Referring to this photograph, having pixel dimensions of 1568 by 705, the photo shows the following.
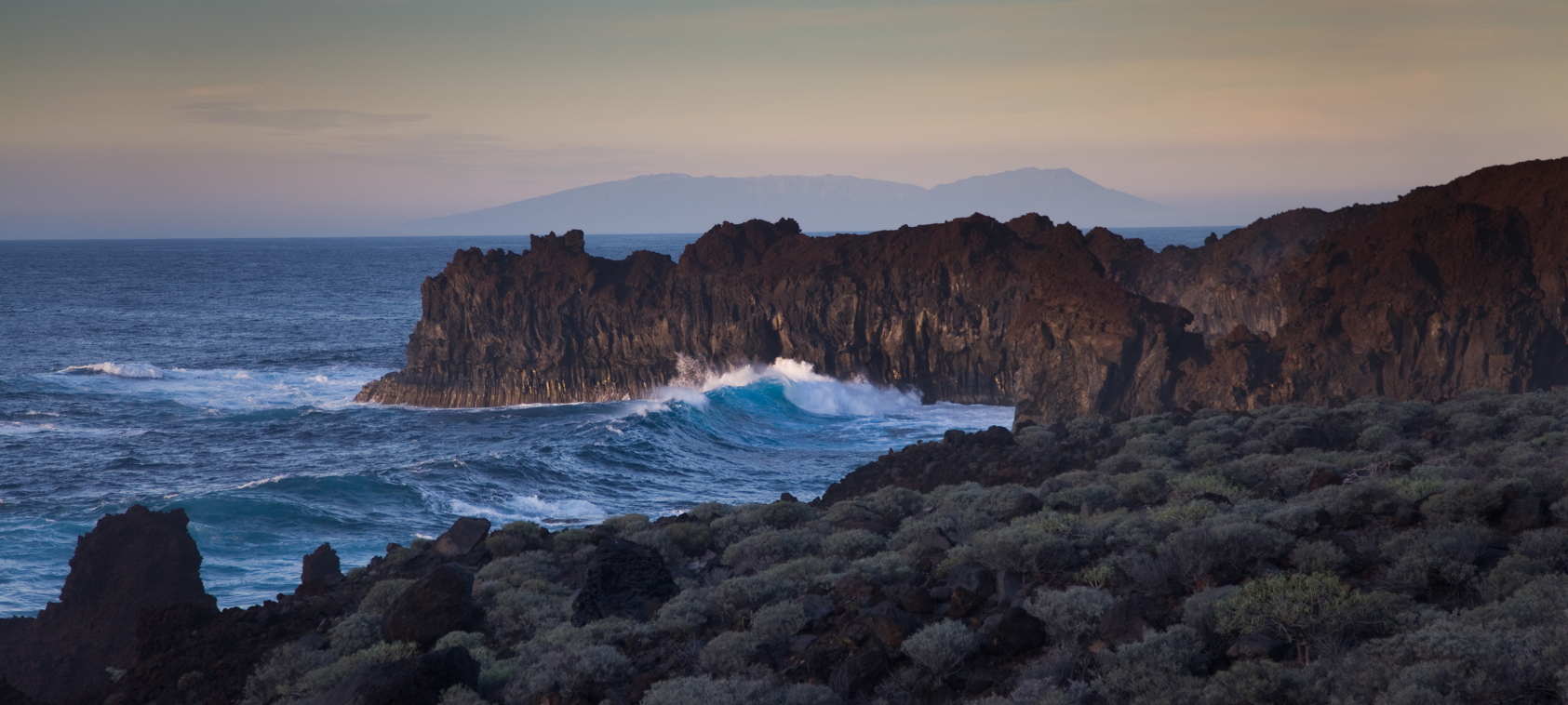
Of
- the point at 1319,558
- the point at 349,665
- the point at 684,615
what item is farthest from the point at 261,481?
the point at 1319,558

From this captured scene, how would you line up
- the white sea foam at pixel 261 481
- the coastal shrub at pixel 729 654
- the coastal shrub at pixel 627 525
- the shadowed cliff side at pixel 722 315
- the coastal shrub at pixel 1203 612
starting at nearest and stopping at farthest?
the coastal shrub at pixel 1203 612 < the coastal shrub at pixel 729 654 < the coastal shrub at pixel 627 525 < the white sea foam at pixel 261 481 < the shadowed cliff side at pixel 722 315

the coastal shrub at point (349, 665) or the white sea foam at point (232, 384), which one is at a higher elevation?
the coastal shrub at point (349, 665)

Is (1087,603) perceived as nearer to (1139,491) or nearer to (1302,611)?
(1302,611)

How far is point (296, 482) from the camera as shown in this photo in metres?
26.5

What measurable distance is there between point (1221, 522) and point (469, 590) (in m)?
7.33

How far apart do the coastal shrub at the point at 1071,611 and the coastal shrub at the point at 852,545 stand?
11.8ft

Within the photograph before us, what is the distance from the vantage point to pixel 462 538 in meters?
13.2

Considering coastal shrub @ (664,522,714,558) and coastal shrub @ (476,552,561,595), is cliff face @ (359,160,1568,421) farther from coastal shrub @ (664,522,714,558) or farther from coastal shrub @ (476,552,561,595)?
coastal shrub @ (476,552,561,595)

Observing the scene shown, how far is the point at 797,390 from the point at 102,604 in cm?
2774

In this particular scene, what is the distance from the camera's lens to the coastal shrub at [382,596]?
413 inches

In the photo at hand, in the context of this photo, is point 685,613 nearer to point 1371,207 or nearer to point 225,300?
point 1371,207

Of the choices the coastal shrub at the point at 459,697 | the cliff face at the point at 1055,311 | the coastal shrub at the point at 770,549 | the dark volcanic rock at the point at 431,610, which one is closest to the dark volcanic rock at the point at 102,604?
the dark volcanic rock at the point at 431,610

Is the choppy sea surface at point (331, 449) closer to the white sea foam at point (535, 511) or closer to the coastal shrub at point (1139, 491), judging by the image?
the white sea foam at point (535, 511)

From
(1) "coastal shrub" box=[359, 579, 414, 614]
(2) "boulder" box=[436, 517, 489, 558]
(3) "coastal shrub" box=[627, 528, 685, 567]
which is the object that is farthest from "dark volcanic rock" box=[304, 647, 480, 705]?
(2) "boulder" box=[436, 517, 489, 558]
